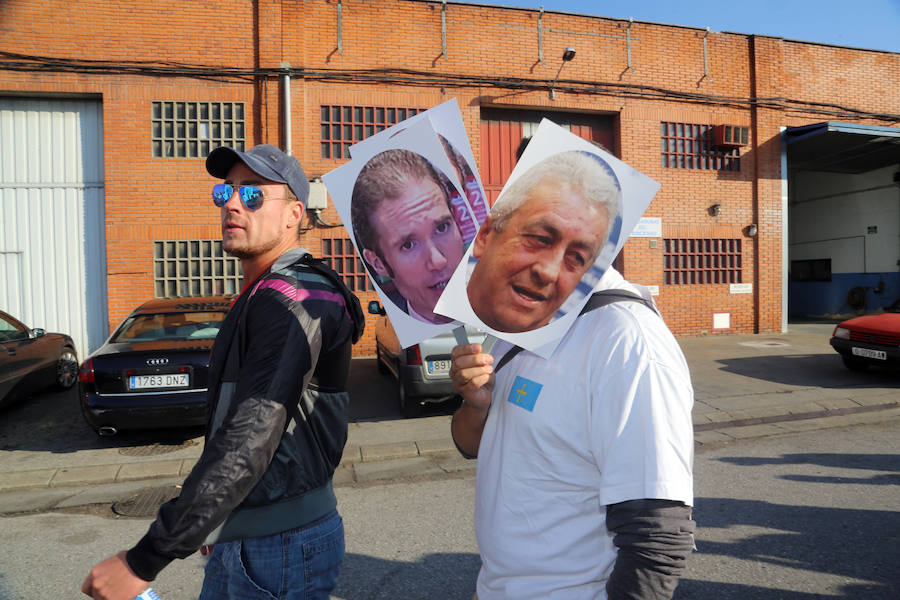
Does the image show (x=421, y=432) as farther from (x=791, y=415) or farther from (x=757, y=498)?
(x=791, y=415)

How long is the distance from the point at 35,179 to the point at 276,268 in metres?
13.0

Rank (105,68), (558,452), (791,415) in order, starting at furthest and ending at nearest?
(105,68) < (791,415) < (558,452)

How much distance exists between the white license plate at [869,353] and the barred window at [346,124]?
9225 mm

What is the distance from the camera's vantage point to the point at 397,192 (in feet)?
4.37

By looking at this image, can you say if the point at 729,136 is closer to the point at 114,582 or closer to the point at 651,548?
the point at 651,548

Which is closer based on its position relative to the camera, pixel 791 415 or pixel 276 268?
pixel 276 268

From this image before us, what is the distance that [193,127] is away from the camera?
11.5 meters

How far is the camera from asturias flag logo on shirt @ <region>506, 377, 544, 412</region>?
4.12ft

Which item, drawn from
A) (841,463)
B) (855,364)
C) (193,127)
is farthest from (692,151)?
(193,127)

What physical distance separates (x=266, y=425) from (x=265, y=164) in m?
0.80

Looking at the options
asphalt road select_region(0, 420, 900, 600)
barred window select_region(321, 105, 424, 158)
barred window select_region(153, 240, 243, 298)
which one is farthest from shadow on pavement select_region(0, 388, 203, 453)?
barred window select_region(321, 105, 424, 158)

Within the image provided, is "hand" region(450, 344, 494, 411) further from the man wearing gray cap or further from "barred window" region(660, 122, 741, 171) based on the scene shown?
"barred window" region(660, 122, 741, 171)

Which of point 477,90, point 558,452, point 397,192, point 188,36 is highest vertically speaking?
point 188,36

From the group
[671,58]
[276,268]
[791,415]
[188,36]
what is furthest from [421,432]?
[671,58]
